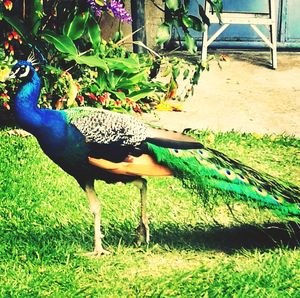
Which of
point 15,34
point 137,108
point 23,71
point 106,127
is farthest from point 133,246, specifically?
point 137,108

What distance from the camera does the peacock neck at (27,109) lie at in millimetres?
3695

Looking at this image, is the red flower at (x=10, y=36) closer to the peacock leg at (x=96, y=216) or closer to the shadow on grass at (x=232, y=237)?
the shadow on grass at (x=232, y=237)

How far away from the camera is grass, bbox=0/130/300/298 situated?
3762 mm

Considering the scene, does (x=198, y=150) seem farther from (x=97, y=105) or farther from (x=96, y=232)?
(x=97, y=105)

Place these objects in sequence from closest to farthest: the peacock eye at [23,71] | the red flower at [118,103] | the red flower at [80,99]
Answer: the peacock eye at [23,71] < the red flower at [80,99] < the red flower at [118,103]

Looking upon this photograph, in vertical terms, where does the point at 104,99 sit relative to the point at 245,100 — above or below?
above

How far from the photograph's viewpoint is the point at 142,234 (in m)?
4.16

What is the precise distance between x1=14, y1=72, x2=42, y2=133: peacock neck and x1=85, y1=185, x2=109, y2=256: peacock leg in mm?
436

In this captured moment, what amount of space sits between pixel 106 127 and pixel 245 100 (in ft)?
13.1

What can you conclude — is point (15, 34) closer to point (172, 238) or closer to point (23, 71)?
point (23, 71)

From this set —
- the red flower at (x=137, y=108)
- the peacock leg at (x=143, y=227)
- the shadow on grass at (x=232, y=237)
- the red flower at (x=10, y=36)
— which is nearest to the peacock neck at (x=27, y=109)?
the peacock leg at (x=143, y=227)

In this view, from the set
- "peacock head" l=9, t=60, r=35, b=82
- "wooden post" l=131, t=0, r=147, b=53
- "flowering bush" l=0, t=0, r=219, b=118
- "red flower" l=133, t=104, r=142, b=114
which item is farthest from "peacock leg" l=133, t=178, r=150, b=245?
"wooden post" l=131, t=0, r=147, b=53

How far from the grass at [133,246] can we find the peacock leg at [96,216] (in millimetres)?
54

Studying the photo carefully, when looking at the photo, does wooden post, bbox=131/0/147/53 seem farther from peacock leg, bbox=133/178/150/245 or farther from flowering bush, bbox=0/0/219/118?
peacock leg, bbox=133/178/150/245
